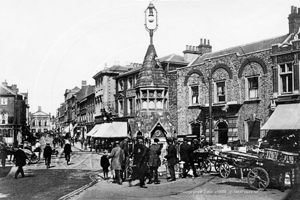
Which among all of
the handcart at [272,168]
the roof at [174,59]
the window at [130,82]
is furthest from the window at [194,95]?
the handcart at [272,168]

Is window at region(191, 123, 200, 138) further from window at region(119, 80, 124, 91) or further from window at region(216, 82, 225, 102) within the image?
window at region(119, 80, 124, 91)

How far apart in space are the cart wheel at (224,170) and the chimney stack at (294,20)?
12406mm

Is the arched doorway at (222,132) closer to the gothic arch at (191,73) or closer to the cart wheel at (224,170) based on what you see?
the gothic arch at (191,73)

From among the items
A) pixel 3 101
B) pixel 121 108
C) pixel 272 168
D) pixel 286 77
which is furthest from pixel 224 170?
pixel 3 101

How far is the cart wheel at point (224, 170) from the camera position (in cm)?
1266

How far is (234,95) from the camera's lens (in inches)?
896

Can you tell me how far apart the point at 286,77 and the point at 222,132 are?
20.7 feet

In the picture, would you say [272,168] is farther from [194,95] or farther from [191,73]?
[191,73]

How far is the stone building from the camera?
19.5 m

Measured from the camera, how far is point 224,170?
12820 millimetres

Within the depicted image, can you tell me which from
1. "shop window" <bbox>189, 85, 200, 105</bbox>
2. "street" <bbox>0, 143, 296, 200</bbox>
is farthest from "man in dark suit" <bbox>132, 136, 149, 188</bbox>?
"shop window" <bbox>189, 85, 200, 105</bbox>

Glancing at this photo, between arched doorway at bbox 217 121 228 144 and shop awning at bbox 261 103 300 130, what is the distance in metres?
4.99

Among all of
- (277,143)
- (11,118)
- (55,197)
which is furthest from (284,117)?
(11,118)

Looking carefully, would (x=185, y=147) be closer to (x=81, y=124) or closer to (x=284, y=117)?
(x=284, y=117)
